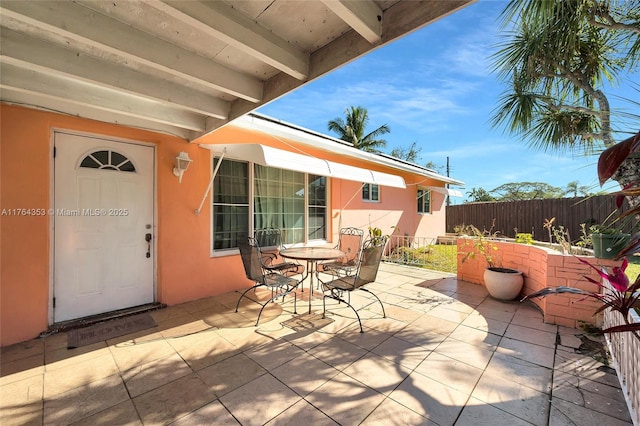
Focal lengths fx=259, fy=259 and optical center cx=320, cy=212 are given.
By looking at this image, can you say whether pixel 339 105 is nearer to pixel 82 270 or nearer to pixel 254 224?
pixel 254 224

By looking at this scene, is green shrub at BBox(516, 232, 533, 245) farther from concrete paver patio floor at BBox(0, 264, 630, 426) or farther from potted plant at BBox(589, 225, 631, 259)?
concrete paver patio floor at BBox(0, 264, 630, 426)

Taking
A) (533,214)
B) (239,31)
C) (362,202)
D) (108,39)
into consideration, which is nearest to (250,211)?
(108,39)

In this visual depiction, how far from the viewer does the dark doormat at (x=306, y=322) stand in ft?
12.5

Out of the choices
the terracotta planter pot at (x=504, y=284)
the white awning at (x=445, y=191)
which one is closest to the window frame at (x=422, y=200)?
the white awning at (x=445, y=191)

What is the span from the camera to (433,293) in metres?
5.30

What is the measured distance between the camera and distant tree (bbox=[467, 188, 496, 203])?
3244 centimetres

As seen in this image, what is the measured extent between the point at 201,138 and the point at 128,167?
127cm

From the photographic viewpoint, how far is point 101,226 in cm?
405

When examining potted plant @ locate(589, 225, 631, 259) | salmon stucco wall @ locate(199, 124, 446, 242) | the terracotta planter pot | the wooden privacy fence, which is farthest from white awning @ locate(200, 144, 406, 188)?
the wooden privacy fence

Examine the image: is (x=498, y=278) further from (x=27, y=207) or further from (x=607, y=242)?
(x=27, y=207)

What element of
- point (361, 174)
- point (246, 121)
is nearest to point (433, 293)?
point (361, 174)

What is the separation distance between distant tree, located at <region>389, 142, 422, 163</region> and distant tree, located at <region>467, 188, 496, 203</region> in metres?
11.8

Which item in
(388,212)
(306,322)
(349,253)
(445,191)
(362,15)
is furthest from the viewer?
(445,191)

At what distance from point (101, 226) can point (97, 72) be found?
93.3 inches
